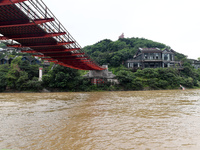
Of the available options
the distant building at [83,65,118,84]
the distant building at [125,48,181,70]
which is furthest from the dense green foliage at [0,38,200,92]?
the distant building at [125,48,181,70]

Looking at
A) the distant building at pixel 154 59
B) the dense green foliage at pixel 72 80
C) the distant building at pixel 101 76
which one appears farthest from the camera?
the distant building at pixel 154 59

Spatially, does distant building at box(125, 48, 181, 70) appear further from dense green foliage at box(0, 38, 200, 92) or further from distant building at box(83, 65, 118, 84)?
distant building at box(83, 65, 118, 84)

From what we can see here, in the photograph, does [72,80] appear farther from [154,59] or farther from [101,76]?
[154,59]

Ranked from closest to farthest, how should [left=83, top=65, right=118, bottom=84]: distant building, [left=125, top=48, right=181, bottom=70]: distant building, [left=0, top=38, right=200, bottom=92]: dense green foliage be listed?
[left=0, top=38, right=200, bottom=92]: dense green foliage
[left=83, top=65, right=118, bottom=84]: distant building
[left=125, top=48, right=181, bottom=70]: distant building

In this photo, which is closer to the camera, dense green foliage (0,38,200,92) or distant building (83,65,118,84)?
dense green foliage (0,38,200,92)

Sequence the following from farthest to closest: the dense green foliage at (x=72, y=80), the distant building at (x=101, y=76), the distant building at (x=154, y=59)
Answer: the distant building at (x=154, y=59)
the distant building at (x=101, y=76)
the dense green foliage at (x=72, y=80)

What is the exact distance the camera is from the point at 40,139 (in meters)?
5.11

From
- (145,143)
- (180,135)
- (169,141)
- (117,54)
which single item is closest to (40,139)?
(145,143)

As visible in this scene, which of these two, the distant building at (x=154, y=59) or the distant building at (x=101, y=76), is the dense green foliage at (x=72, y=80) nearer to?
the distant building at (x=101, y=76)

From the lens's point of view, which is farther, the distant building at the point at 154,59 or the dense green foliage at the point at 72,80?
the distant building at the point at 154,59

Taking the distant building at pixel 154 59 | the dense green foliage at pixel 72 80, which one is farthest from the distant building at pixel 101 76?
the distant building at pixel 154 59

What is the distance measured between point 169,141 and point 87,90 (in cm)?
2778

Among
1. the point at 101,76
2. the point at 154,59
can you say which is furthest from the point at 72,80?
the point at 154,59

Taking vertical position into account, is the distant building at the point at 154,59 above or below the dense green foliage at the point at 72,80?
above
